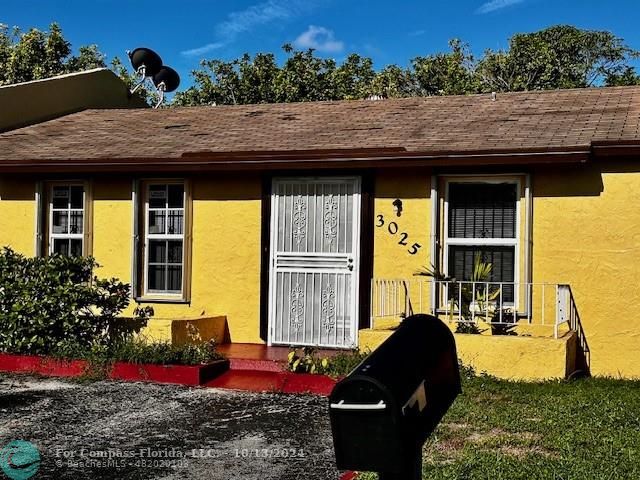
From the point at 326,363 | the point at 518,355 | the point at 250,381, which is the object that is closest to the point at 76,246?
the point at 250,381

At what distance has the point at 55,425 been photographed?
19.9ft

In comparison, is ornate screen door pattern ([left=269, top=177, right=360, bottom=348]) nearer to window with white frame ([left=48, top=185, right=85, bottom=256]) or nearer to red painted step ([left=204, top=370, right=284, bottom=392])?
red painted step ([left=204, top=370, right=284, bottom=392])

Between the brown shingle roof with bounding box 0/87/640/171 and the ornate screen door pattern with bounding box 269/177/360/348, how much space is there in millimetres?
634

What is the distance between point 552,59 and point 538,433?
1022 inches

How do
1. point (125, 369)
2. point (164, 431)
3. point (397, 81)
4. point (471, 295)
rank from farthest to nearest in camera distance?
point (397, 81), point (471, 295), point (125, 369), point (164, 431)

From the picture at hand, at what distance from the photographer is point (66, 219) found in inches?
417

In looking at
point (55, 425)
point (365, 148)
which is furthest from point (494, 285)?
point (55, 425)

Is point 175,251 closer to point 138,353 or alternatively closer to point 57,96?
point 138,353

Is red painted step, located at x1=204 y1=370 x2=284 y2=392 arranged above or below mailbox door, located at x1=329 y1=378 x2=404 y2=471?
below

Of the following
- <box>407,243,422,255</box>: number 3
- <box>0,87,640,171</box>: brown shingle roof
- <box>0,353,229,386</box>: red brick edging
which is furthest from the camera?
<box>407,243,422,255</box>: number 3

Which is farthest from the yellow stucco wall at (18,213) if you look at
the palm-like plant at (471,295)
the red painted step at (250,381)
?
the palm-like plant at (471,295)

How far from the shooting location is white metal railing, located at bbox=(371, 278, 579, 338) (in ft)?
26.9

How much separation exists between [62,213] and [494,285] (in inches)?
244

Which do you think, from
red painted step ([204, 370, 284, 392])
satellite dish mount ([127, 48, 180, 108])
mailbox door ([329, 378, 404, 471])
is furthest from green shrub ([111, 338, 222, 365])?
satellite dish mount ([127, 48, 180, 108])
